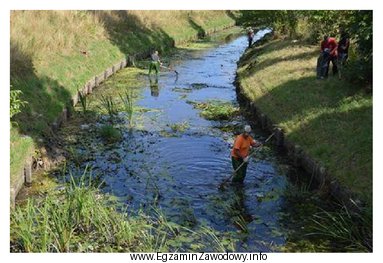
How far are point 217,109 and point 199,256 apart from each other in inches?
461

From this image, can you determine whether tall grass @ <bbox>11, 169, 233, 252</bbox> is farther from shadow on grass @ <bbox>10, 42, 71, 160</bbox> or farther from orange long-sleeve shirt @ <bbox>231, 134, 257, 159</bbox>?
shadow on grass @ <bbox>10, 42, 71, 160</bbox>

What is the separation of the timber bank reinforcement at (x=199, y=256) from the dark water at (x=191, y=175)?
1.66ft

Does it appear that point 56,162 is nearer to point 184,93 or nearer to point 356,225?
point 356,225

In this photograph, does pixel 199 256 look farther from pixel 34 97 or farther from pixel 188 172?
pixel 34 97

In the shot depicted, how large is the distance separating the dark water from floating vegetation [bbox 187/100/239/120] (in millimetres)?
427

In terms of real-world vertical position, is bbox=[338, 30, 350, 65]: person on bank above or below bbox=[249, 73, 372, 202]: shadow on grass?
above

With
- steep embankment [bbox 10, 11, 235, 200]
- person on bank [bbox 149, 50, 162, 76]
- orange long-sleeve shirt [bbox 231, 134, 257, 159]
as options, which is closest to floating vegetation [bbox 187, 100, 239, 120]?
person on bank [bbox 149, 50, 162, 76]

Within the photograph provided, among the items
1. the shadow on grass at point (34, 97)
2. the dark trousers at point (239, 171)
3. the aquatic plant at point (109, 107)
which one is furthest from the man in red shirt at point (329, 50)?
the shadow on grass at point (34, 97)

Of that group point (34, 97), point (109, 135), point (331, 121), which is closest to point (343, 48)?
point (331, 121)

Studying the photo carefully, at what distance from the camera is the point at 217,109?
2052 cm

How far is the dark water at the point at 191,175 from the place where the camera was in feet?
36.9

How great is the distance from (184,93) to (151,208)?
12.8m

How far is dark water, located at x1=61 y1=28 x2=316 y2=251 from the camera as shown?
11.2 meters

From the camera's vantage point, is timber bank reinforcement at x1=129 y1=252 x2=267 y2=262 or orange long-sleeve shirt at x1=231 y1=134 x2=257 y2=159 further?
orange long-sleeve shirt at x1=231 y1=134 x2=257 y2=159
